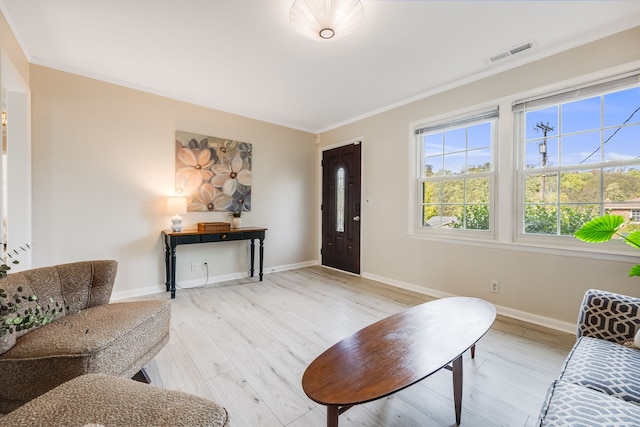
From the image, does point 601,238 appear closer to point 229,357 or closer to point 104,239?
point 229,357

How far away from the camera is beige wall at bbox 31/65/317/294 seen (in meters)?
2.71

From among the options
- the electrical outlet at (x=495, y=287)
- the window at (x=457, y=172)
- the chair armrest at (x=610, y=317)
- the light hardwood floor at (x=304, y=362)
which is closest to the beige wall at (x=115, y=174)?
the light hardwood floor at (x=304, y=362)

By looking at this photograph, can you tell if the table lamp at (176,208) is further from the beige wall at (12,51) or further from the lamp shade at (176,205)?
the beige wall at (12,51)

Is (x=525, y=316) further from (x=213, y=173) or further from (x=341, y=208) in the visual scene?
(x=213, y=173)

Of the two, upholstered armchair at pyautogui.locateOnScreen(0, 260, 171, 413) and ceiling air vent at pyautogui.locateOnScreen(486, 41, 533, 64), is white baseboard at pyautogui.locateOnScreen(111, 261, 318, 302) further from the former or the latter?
ceiling air vent at pyautogui.locateOnScreen(486, 41, 533, 64)

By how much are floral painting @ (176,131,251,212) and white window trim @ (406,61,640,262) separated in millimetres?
2678

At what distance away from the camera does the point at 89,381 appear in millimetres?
971

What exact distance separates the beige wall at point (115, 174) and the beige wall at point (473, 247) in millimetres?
1847

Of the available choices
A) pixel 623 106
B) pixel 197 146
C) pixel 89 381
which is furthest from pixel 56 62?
pixel 623 106

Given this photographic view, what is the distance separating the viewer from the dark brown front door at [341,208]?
13.9 feet

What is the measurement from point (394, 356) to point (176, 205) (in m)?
3.00

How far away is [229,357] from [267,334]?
0.40 m

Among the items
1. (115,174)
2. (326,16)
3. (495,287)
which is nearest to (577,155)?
(495,287)

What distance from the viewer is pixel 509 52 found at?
2.43 m
